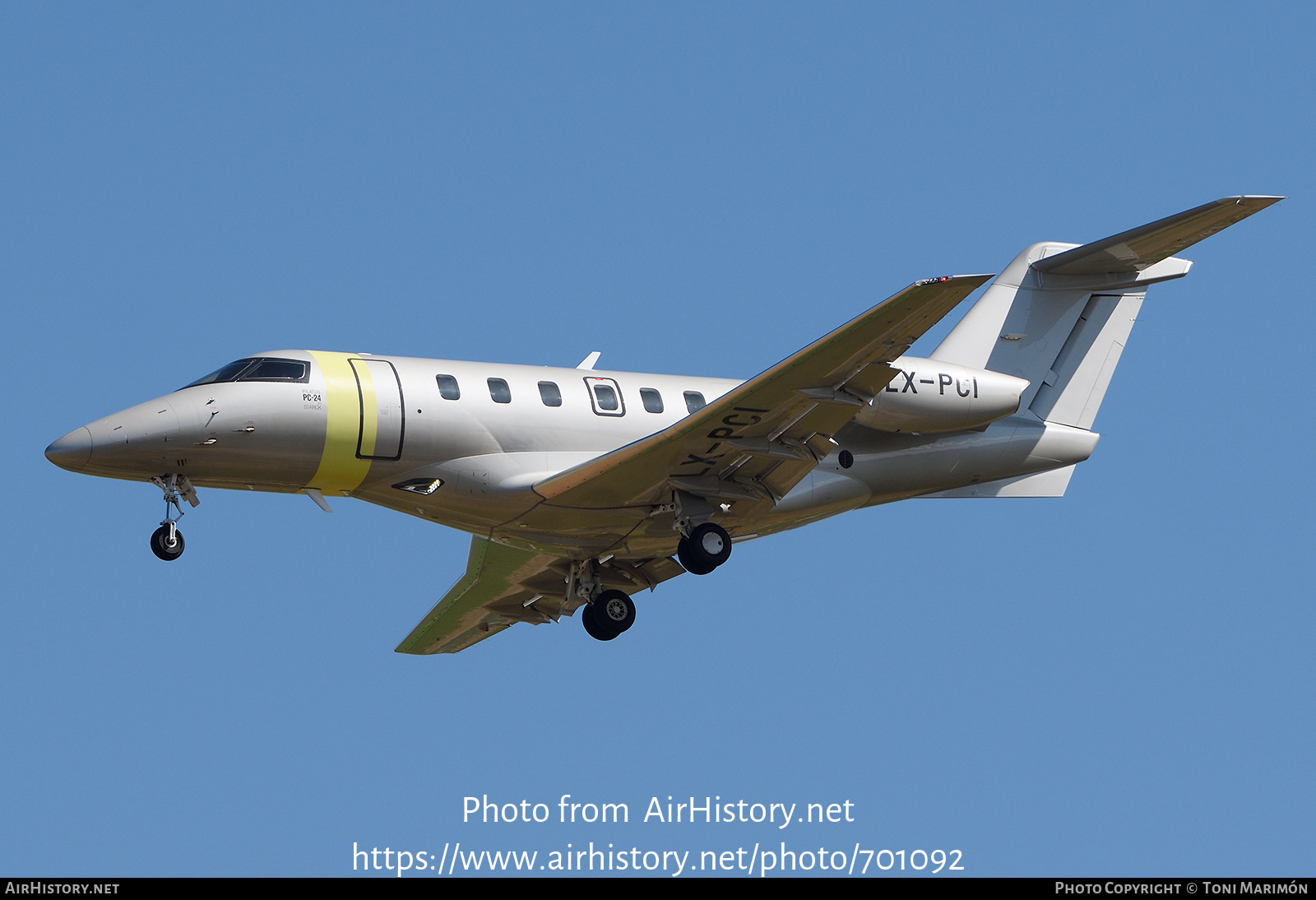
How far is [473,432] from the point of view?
19.0 meters

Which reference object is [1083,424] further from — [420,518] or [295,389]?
[295,389]

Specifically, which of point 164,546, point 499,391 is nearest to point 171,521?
point 164,546

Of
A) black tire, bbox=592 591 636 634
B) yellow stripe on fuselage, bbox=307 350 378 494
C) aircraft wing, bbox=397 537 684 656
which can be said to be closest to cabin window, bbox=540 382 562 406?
yellow stripe on fuselage, bbox=307 350 378 494

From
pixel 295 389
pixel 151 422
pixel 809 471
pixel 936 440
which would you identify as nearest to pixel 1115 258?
pixel 936 440

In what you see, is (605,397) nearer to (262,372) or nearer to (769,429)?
(769,429)

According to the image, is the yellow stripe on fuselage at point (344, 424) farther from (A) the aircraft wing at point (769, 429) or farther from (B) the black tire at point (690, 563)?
(B) the black tire at point (690, 563)

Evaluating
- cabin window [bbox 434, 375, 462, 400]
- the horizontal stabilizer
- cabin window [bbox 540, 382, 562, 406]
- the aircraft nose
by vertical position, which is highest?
the horizontal stabilizer

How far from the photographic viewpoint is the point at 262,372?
18578 mm

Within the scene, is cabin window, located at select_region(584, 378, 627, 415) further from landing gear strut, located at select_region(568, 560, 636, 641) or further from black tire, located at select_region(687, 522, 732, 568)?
landing gear strut, located at select_region(568, 560, 636, 641)

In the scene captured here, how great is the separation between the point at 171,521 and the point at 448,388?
349 centimetres

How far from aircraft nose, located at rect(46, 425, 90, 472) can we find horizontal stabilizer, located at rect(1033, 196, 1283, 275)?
12758mm

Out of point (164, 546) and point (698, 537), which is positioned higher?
point (698, 537)

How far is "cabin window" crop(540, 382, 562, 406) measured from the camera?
767 inches

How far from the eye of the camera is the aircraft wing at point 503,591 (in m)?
21.8
